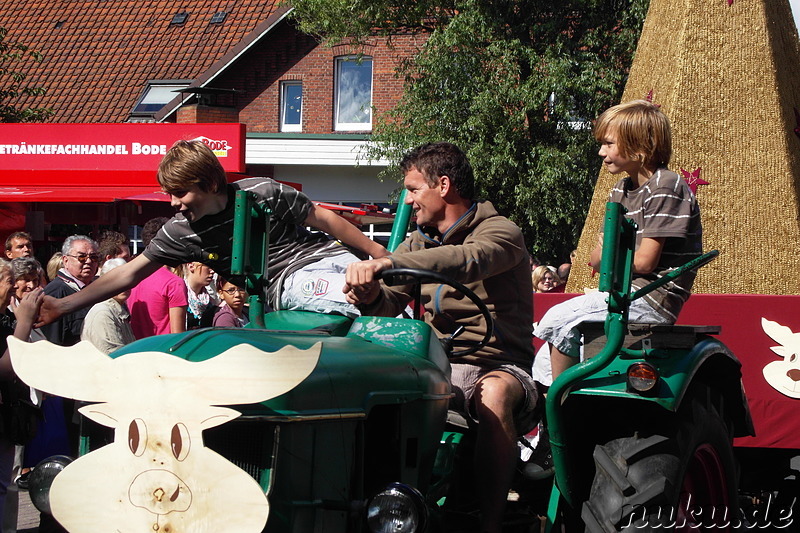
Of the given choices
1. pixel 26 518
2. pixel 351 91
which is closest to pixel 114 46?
pixel 351 91

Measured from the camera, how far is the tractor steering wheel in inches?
133

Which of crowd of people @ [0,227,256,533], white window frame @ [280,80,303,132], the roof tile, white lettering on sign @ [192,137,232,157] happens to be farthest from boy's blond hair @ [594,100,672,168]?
the roof tile

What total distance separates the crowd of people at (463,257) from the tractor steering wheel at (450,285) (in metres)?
0.05

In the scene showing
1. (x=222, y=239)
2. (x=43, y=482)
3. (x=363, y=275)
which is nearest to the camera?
(x=43, y=482)

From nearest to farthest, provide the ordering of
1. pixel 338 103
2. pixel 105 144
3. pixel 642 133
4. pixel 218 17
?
1. pixel 642 133
2. pixel 105 144
3. pixel 338 103
4. pixel 218 17

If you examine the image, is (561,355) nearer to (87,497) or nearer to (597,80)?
(87,497)

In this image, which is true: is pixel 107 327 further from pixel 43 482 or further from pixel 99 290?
pixel 43 482

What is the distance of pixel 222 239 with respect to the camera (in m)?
4.10

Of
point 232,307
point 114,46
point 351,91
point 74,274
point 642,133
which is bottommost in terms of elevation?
point 232,307

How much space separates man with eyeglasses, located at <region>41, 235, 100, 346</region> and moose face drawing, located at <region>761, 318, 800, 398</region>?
426 cm

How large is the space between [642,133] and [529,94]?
1209 centimetres

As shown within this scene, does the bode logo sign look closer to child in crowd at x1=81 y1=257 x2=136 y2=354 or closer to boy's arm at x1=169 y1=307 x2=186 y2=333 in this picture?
boy's arm at x1=169 y1=307 x2=186 y2=333

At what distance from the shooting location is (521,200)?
52.9 ft

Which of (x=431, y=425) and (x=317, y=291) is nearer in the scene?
(x=431, y=425)
